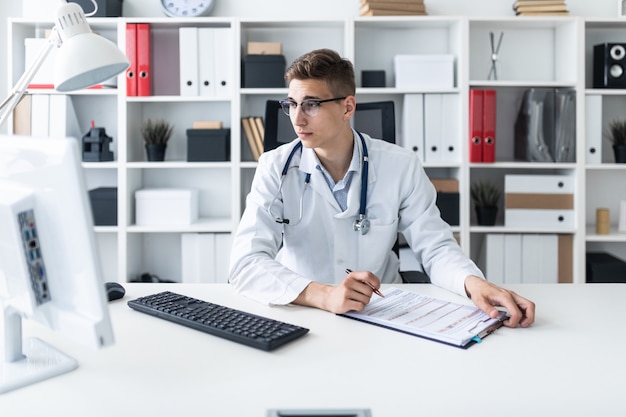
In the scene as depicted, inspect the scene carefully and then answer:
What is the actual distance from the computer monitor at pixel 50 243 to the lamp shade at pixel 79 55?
1.18 feet

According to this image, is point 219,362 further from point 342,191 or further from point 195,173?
point 195,173

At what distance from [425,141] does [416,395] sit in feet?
7.99

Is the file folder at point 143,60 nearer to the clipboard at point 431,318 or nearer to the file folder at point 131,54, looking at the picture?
the file folder at point 131,54

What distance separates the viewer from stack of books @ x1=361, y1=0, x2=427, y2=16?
323 cm

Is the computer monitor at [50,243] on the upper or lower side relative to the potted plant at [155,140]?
lower

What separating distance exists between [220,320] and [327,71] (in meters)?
0.94

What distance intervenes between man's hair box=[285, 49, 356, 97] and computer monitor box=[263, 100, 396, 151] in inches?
9.8

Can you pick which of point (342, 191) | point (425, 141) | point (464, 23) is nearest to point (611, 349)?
point (342, 191)

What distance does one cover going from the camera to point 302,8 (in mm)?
3480

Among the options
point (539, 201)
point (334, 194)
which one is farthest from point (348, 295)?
point (539, 201)

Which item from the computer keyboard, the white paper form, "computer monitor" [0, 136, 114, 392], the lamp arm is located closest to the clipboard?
the white paper form

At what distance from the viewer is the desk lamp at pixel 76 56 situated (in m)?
Answer: 1.23

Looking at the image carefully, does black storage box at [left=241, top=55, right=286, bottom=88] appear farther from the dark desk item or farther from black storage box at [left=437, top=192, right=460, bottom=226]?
the dark desk item

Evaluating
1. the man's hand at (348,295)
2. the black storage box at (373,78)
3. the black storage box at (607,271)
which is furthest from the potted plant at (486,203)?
the man's hand at (348,295)
